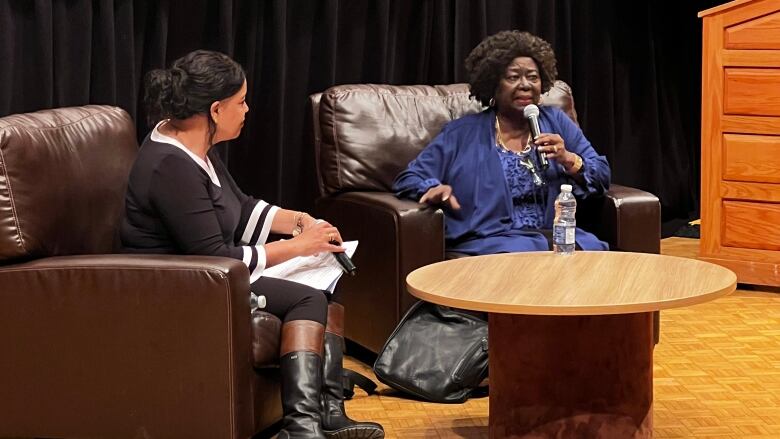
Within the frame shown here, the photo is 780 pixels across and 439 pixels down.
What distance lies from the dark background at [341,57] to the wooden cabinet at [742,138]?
36.2 inches

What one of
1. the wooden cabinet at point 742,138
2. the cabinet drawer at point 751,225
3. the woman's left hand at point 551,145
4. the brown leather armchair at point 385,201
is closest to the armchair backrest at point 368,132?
the brown leather armchair at point 385,201

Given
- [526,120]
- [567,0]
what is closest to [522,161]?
[526,120]

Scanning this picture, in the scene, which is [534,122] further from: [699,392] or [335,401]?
[335,401]

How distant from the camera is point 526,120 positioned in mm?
4355

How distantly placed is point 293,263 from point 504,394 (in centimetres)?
74

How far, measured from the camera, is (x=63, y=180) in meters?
3.26

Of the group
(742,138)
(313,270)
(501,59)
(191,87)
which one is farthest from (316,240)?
(742,138)

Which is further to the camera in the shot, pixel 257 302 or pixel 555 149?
pixel 555 149

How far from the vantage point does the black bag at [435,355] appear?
378cm

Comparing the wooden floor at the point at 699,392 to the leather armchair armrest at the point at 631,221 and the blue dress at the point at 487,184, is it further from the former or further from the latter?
the blue dress at the point at 487,184

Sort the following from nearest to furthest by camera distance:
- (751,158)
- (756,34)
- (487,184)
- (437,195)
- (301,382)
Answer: (301,382) < (437,195) < (487,184) < (756,34) < (751,158)

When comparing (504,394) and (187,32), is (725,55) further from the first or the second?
(504,394)

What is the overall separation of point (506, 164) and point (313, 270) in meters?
1.01

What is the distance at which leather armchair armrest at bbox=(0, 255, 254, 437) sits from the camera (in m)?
3.04
